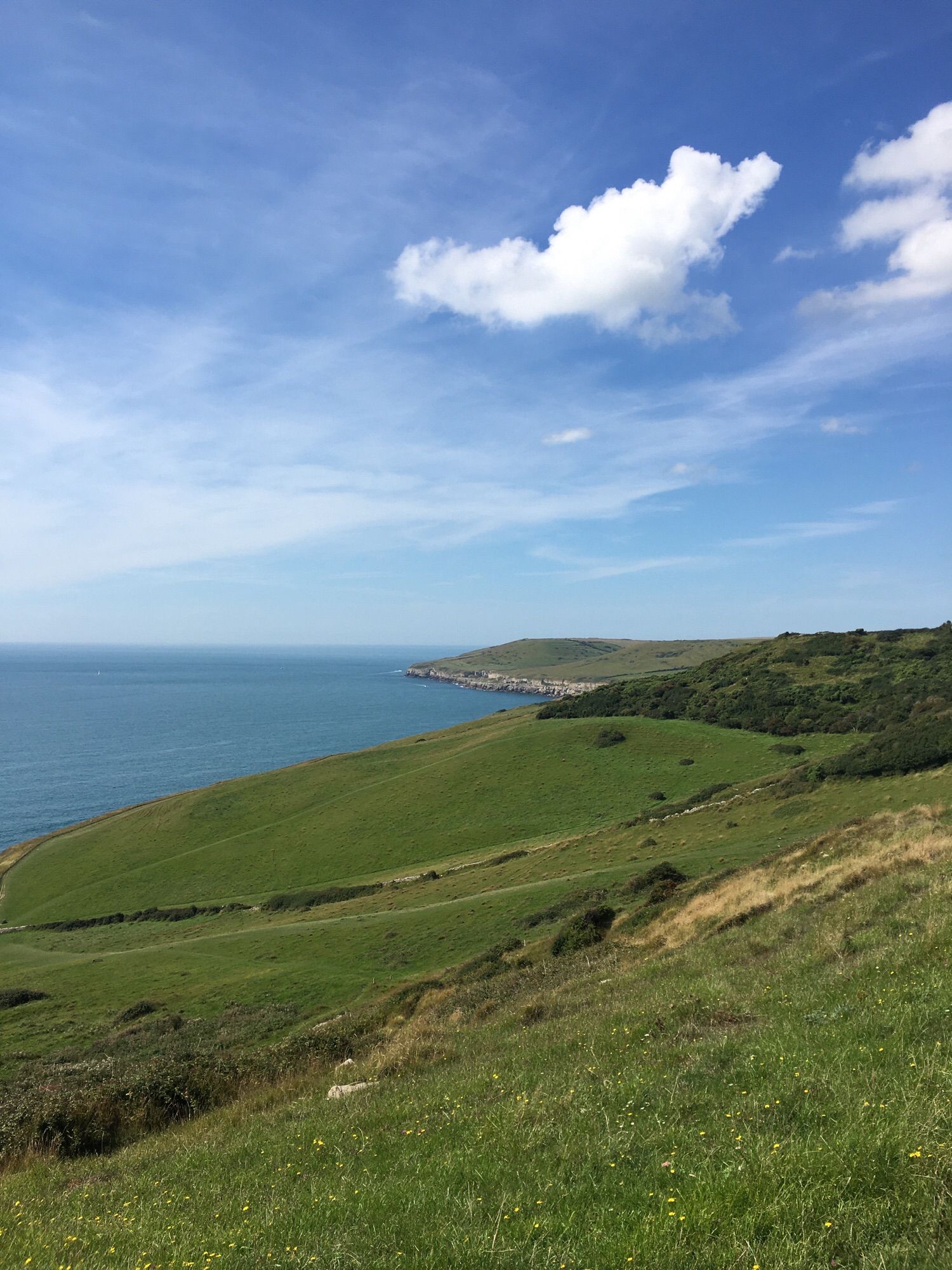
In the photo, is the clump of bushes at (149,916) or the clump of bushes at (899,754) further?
the clump of bushes at (149,916)

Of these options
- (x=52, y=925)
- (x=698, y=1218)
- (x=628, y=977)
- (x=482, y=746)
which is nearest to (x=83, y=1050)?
(x=628, y=977)

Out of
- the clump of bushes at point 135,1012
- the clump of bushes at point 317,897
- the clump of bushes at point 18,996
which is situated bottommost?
the clump of bushes at point 317,897

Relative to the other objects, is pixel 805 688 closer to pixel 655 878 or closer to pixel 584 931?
pixel 655 878

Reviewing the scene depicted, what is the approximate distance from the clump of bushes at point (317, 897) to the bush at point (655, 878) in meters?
28.8

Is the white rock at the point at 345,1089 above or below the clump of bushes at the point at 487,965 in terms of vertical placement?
above

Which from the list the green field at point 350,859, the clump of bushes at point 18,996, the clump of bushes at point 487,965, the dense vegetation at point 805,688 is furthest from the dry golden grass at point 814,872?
the dense vegetation at point 805,688

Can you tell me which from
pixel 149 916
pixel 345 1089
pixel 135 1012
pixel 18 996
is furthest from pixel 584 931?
pixel 149 916

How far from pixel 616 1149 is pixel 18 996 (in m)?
41.0

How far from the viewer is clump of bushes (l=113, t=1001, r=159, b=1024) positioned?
3125 cm

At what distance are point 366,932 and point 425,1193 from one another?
1426 inches

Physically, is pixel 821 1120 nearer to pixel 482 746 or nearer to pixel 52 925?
pixel 52 925

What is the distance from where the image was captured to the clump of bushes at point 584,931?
78.9ft

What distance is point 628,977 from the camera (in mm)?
16594

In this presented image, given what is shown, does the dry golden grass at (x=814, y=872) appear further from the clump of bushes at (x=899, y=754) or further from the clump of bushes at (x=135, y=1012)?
the clump of bushes at (x=135, y=1012)
